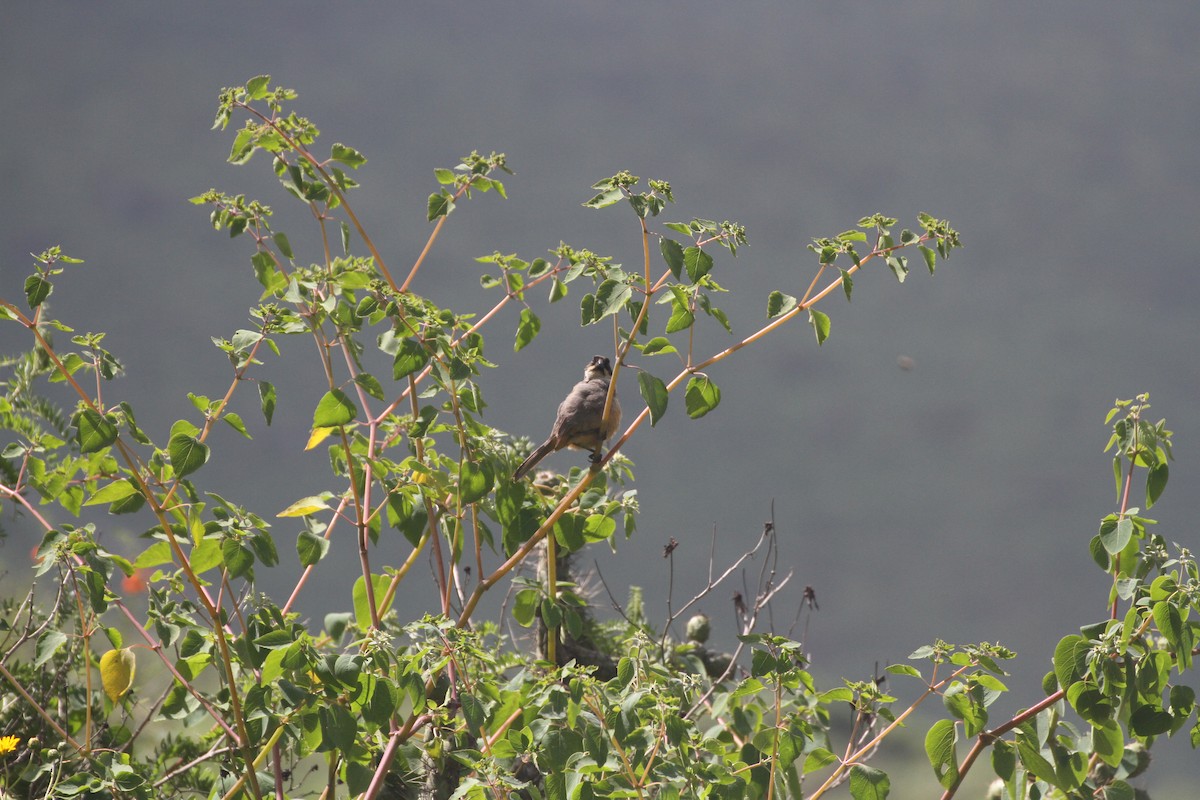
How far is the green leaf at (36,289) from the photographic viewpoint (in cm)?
157

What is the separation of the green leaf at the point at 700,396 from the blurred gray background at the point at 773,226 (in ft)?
13.2

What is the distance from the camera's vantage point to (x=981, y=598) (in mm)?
5906

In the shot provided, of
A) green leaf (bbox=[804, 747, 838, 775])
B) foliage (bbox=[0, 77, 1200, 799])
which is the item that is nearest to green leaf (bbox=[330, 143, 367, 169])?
foliage (bbox=[0, 77, 1200, 799])

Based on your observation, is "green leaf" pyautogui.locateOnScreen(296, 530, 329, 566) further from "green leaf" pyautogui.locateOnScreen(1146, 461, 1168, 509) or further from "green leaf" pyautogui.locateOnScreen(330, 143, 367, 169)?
"green leaf" pyautogui.locateOnScreen(1146, 461, 1168, 509)

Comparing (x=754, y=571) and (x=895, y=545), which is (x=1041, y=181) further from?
(x=754, y=571)

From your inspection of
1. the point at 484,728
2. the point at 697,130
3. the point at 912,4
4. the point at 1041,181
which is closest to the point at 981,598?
the point at 1041,181

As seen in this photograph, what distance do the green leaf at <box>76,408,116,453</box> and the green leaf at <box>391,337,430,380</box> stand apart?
38 centimetres

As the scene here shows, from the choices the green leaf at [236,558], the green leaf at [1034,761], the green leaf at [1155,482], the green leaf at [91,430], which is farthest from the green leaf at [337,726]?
the green leaf at [1155,482]

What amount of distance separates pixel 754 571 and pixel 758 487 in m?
A: 0.67

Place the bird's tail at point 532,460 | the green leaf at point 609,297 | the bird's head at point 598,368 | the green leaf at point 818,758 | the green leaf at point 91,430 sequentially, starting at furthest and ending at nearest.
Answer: the bird's head at point 598,368 < the bird's tail at point 532,460 < the green leaf at point 818,758 < the green leaf at point 609,297 < the green leaf at point 91,430

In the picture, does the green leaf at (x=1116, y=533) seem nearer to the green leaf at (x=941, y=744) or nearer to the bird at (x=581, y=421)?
the green leaf at (x=941, y=744)

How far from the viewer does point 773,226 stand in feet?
21.3

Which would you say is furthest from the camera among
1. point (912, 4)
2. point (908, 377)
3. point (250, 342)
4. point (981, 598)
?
point (912, 4)

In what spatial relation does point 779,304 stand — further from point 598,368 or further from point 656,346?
point 598,368
